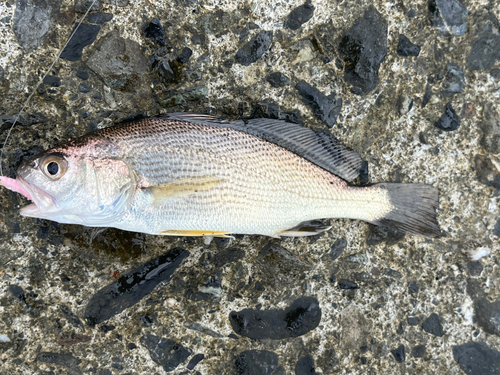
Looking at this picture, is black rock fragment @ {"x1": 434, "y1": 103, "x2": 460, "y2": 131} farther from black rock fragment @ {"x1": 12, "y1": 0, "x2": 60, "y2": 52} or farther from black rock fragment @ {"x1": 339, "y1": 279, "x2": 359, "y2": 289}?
black rock fragment @ {"x1": 12, "y1": 0, "x2": 60, "y2": 52}

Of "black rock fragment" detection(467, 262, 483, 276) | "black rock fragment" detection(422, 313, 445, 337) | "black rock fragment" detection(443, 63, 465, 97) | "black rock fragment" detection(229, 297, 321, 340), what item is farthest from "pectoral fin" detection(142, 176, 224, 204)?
"black rock fragment" detection(467, 262, 483, 276)

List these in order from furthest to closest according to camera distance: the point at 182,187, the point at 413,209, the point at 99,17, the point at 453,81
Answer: the point at 453,81, the point at 413,209, the point at 99,17, the point at 182,187

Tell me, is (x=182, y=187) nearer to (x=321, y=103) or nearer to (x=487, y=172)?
(x=321, y=103)

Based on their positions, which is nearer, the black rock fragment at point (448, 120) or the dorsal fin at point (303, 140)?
the dorsal fin at point (303, 140)

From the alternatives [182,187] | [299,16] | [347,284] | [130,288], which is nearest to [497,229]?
[347,284]

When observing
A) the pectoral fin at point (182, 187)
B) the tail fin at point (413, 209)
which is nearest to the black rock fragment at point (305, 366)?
the tail fin at point (413, 209)

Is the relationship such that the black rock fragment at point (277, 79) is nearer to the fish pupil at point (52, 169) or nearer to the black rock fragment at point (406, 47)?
the black rock fragment at point (406, 47)
